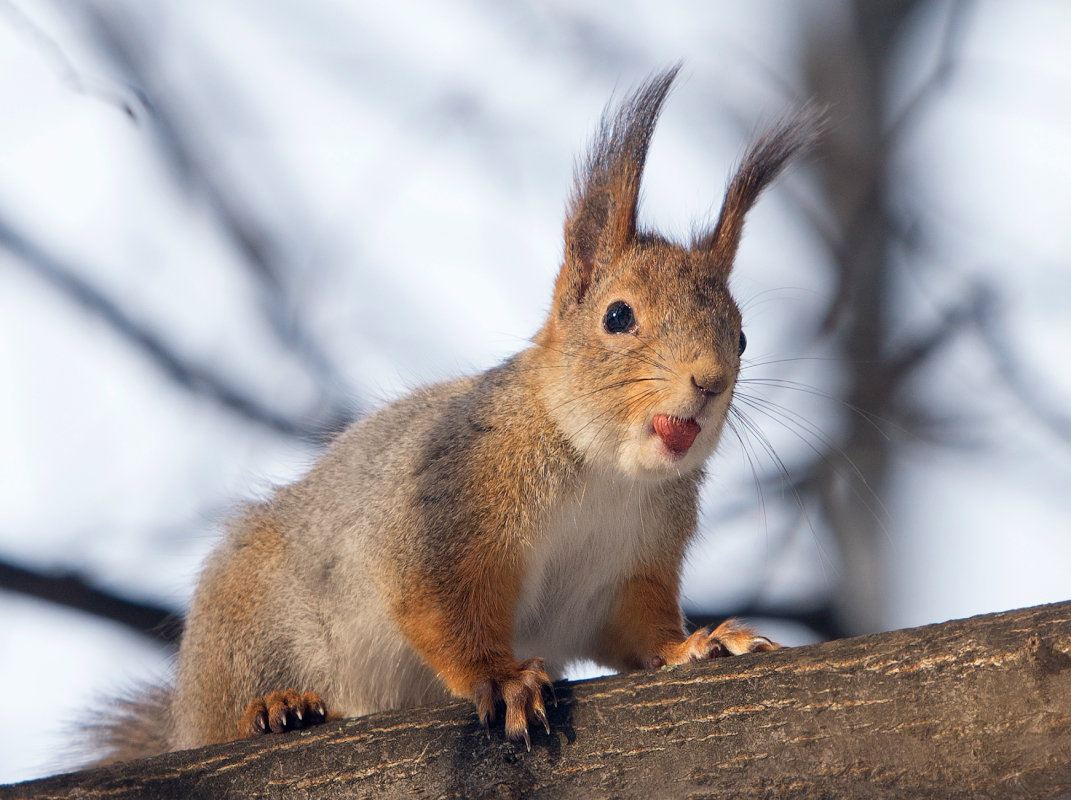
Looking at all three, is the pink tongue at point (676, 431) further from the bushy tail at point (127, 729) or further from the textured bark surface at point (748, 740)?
the bushy tail at point (127, 729)

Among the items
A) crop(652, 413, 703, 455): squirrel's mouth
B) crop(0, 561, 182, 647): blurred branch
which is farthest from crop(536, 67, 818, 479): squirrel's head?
crop(0, 561, 182, 647): blurred branch

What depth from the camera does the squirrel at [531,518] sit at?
340 centimetres

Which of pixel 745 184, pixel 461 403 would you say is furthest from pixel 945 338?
pixel 461 403

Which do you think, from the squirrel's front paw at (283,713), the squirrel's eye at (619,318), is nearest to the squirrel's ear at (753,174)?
the squirrel's eye at (619,318)

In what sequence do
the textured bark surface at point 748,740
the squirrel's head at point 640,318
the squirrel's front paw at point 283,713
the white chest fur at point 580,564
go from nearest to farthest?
1. the textured bark surface at point 748,740
2. the squirrel's head at point 640,318
3. the squirrel's front paw at point 283,713
4. the white chest fur at point 580,564

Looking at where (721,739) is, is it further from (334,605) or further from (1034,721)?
(334,605)

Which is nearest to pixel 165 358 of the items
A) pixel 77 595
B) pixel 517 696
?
pixel 77 595

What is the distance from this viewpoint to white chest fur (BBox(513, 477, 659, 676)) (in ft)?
11.8

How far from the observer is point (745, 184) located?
4059 mm

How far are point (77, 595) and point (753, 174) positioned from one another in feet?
9.12

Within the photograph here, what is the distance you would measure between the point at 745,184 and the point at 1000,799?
2.39 m

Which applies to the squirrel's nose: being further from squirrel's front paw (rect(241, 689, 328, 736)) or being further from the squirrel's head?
squirrel's front paw (rect(241, 689, 328, 736))

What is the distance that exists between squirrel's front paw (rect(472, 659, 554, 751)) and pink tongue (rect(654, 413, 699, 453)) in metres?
0.73

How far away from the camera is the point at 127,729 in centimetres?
453
